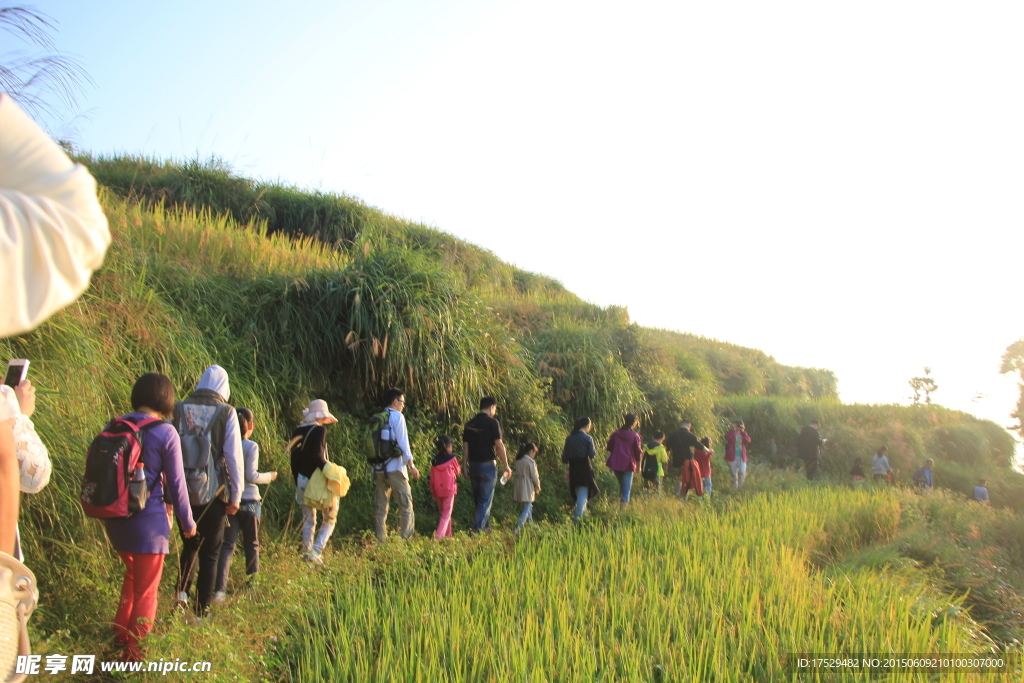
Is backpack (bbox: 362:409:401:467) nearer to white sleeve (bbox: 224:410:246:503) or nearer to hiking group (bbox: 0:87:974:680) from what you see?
hiking group (bbox: 0:87:974:680)

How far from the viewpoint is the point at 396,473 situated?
733 cm

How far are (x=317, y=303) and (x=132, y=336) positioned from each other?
2314 mm

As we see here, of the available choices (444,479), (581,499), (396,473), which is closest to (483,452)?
(444,479)

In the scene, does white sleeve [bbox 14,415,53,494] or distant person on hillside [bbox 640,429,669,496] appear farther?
distant person on hillside [bbox 640,429,669,496]

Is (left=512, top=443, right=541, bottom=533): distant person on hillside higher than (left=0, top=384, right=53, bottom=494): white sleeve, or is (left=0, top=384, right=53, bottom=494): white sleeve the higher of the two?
(left=0, top=384, right=53, bottom=494): white sleeve

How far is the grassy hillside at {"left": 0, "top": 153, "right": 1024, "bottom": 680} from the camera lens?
4.83 metres

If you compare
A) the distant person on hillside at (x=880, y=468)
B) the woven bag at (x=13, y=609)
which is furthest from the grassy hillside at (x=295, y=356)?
the distant person on hillside at (x=880, y=468)

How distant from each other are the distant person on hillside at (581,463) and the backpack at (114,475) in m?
6.72

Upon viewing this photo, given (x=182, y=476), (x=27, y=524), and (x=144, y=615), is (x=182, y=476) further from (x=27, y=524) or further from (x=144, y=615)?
(x=27, y=524)

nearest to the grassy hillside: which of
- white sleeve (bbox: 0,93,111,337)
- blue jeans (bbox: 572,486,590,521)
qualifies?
blue jeans (bbox: 572,486,590,521)

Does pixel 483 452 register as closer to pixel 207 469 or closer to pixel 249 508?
pixel 249 508

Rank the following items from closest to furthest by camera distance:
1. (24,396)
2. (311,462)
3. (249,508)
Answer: (24,396) → (249,508) → (311,462)

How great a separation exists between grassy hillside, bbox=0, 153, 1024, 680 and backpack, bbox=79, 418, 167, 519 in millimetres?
769

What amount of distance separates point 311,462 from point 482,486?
273cm
